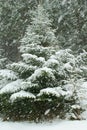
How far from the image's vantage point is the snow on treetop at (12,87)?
32.3 feet

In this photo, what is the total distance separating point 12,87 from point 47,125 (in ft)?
5.73

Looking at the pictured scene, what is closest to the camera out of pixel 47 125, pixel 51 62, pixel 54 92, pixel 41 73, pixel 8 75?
pixel 54 92

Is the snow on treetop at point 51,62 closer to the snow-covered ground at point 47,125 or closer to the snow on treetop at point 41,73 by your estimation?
the snow on treetop at point 41,73

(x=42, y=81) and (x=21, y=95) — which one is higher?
(x=42, y=81)

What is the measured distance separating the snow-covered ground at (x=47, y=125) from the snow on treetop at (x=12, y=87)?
3.60 ft

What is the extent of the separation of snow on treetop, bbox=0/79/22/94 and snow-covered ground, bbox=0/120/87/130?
110cm

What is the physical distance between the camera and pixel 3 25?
73.0 feet

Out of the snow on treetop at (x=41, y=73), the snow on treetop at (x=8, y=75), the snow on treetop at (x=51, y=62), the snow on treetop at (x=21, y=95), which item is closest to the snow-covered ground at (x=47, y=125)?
the snow on treetop at (x=21, y=95)

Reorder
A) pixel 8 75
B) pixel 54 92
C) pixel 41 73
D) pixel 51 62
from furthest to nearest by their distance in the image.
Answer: pixel 8 75, pixel 51 62, pixel 41 73, pixel 54 92

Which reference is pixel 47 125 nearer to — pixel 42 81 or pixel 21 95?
pixel 21 95

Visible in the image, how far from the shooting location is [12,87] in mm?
9984

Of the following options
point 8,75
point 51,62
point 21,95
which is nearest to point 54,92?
point 21,95

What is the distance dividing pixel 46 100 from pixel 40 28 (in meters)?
3.02

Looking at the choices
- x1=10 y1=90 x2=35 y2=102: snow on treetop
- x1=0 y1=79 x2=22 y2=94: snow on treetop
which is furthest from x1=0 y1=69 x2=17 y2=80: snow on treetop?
x1=10 y1=90 x2=35 y2=102: snow on treetop
